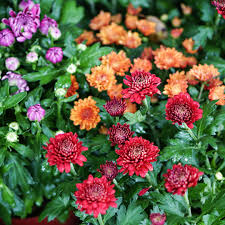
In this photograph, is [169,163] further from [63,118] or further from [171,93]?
[63,118]

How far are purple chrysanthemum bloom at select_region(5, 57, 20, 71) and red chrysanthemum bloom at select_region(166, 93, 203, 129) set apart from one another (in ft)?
1.88

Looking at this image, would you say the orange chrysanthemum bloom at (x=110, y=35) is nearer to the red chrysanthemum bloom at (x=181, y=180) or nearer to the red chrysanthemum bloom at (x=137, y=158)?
the red chrysanthemum bloom at (x=137, y=158)

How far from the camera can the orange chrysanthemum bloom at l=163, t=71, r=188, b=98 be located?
3.28 feet

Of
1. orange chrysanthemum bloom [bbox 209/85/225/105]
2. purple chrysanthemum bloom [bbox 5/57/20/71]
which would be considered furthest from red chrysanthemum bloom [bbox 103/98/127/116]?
purple chrysanthemum bloom [bbox 5/57/20/71]

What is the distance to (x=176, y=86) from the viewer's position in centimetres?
100

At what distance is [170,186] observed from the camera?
0.70 m

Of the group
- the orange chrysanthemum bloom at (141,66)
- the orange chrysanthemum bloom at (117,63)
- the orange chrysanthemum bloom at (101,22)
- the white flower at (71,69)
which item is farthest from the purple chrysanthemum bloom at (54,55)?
the orange chrysanthemum bloom at (101,22)

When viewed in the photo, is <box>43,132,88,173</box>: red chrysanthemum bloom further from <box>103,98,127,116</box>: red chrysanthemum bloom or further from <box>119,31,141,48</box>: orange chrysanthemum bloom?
<box>119,31,141,48</box>: orange chrysanthemum bloom

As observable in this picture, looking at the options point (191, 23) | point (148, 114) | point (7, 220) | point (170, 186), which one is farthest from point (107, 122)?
point (191, 23)

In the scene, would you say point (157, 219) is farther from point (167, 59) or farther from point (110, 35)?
point (110, 35)

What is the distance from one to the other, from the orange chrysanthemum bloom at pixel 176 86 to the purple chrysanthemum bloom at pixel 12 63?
52cm

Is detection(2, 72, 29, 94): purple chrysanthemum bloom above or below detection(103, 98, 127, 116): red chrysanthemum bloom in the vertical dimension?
below

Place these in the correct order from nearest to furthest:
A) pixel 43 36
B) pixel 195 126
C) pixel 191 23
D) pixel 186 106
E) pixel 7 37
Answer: pixel 186 106, pixel 195 126, pixel 7 37, pixel 43 36, pixel 191 23

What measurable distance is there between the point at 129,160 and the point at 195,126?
279 mm
